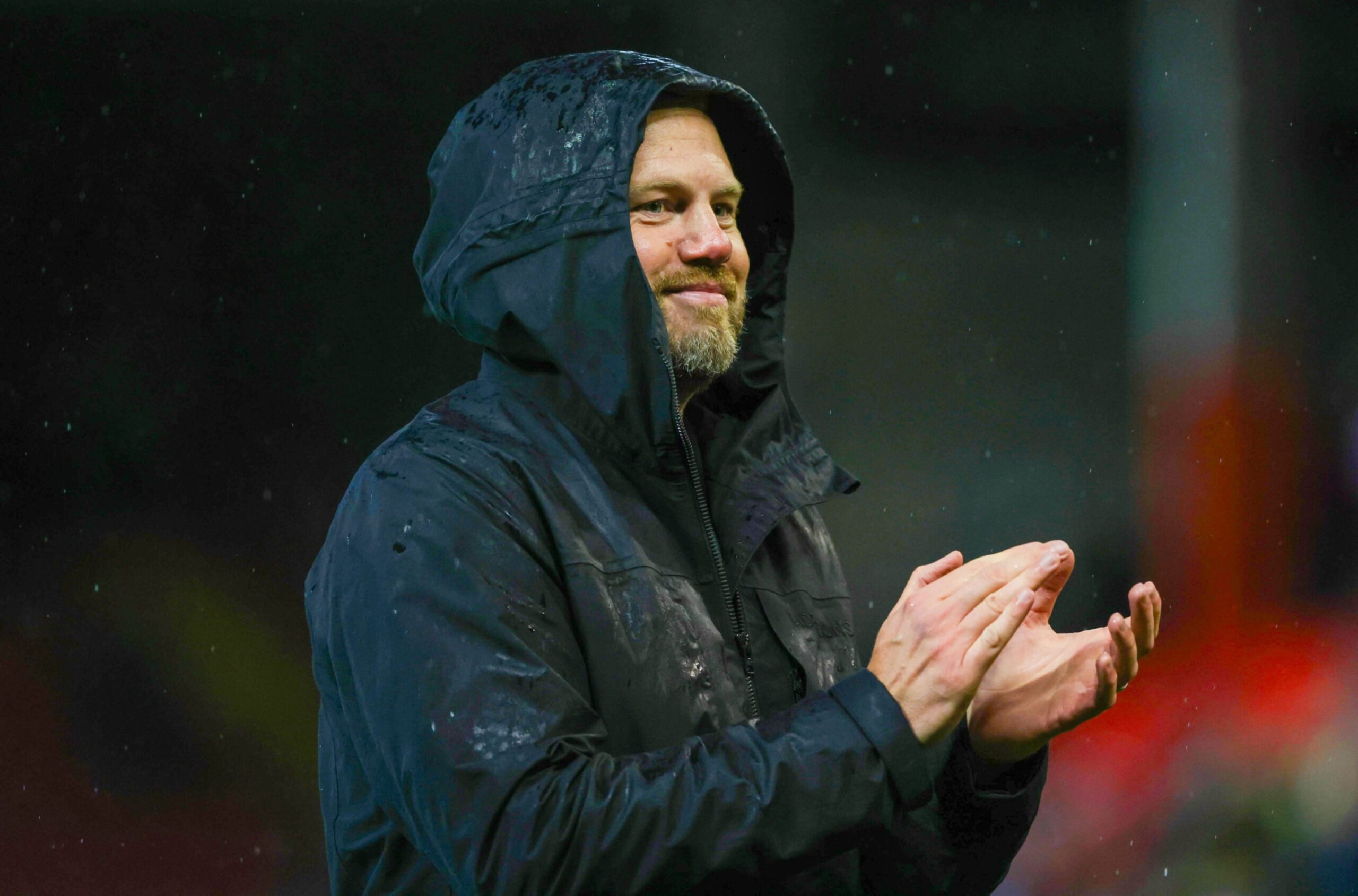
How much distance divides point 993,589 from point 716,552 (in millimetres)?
365

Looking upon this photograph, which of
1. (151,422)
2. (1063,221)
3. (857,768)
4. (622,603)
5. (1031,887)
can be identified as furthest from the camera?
(1063,221)

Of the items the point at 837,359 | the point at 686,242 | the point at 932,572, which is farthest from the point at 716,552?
the point at 837,359

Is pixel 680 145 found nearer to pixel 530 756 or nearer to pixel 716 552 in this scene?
pixel 716 552

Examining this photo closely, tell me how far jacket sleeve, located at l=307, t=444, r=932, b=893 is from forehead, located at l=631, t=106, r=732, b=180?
59 cm

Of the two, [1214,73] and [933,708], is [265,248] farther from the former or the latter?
[1214,73]

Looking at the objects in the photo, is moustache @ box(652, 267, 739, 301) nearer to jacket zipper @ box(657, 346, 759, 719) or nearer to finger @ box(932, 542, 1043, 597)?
jacket zipper @ box(657, 346, 759, 719)

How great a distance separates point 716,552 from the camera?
170 cm

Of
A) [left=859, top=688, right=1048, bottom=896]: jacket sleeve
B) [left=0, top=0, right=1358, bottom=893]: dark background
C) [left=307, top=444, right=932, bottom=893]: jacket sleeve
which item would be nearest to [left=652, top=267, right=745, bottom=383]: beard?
[left=307, top=444, right=932, bottom=893]: jacket sleeve

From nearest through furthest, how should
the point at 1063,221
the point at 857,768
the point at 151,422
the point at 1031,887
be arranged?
the point at 857,768 → the point at 151,422 → the point at 1031,887 → the point at 1063,221

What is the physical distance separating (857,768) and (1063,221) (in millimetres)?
3401

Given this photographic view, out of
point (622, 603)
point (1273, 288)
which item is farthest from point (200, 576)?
point (1273, 288)

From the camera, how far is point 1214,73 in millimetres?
4535

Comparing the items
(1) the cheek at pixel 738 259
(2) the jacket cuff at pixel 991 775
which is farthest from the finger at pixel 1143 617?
(1) the cheek at pixel 738 259

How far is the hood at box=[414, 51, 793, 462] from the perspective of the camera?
1684mm
